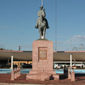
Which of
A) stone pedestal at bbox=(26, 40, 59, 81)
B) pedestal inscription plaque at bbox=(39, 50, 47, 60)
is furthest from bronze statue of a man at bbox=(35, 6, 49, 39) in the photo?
pedestal inscription plaque at bbox=(39, 50, 47, 60)

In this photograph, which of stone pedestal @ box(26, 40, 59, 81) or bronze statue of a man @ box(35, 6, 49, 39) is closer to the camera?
stone pedestal @ box(26, 40, 59, 81)

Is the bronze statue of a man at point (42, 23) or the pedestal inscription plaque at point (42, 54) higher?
the bronze statue of a man at point (42, 23)

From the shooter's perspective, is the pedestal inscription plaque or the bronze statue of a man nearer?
the pedestal inscription plaque

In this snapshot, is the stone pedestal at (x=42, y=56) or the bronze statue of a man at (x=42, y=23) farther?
the bronze statue of a man at (x=42, y=23)

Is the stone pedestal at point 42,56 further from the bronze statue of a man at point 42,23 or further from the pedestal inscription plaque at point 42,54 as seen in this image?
the bronze statue of a man at point 42,23

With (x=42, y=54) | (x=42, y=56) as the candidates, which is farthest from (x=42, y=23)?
(x=42, y=56)

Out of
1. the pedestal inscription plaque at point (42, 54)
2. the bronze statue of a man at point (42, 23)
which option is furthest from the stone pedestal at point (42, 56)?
the bronze statue of a man at point (42, 23)

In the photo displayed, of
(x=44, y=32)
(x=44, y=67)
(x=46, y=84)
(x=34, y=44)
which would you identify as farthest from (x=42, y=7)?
(x=46, y=84)

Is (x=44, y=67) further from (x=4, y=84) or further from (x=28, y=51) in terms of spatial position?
(x=28, y=51)

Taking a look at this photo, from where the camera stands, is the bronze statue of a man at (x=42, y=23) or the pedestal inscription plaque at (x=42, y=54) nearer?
the pedestal inscription plaque at (x=42, y=54)

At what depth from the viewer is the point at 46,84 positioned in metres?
12.7

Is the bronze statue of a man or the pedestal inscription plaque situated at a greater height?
the bronze statue of a man

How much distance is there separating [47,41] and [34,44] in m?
1.29

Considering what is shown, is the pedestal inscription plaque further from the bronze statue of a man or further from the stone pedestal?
the bronze statue of a man
